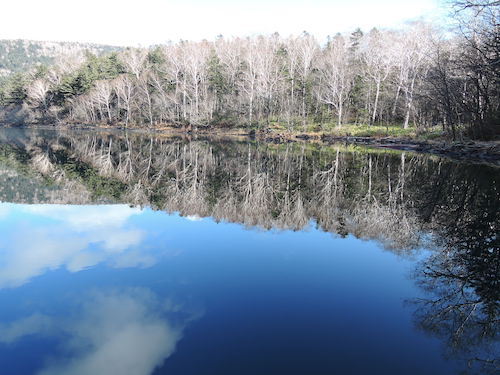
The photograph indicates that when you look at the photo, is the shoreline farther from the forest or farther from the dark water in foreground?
the dark water in foreground

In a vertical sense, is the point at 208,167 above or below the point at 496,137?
below

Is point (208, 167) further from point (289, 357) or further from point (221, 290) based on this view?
point (289, 357)

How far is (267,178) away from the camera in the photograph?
2150 cm

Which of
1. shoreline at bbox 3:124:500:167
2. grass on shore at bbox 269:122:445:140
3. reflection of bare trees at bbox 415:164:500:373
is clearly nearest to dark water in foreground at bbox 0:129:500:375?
reflection of bare trees at bbox 415:164:500:373

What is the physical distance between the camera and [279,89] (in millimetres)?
63750

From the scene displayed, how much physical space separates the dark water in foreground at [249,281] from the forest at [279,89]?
24136 millimetres

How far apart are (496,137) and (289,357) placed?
1248 inches

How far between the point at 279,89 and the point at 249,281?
2335 inches

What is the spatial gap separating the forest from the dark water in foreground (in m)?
24.1

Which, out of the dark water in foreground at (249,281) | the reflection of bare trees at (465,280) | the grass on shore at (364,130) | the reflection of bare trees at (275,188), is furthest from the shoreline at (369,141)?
the reflection of bare trees at (465,280)

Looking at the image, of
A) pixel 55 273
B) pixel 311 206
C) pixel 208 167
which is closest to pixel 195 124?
pixel 208 167

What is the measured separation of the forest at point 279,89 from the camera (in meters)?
40.4

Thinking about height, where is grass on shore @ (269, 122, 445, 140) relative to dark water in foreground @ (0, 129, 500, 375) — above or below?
above

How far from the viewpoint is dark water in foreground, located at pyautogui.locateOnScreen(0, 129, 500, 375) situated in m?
5.37
